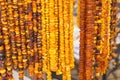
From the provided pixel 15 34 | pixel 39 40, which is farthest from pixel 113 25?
pixel 15 34

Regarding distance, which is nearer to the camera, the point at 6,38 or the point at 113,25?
the point at 6,38

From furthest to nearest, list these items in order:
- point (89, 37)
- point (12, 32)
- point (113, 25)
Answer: point (113, 25)
point (89, 37)
point (12, 32)

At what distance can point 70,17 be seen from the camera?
151 cm

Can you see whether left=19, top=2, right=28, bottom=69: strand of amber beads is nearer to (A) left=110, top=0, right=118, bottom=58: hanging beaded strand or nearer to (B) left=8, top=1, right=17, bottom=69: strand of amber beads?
(B) left=8, top=1, right=17, bottom=69: strand of amber beads

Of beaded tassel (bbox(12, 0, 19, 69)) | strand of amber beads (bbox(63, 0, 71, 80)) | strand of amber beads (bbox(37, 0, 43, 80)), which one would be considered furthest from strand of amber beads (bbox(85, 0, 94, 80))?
beaded tassel (bbox(12, 0, 19, 69))

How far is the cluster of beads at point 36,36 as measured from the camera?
56.9 inches

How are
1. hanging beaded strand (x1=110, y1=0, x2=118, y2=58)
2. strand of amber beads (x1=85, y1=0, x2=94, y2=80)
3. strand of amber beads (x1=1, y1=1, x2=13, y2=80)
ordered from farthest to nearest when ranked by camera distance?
hanging beaded strand (x1=110, y1=0, x2=118, y2=58)
strand of amber beads (x1=85, y1=0, x2=94, y2=80)
strand of amber beads (x1=1, y1=1, x2=13, y2=80)

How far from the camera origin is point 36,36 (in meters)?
1.52

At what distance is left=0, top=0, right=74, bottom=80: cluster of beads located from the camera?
56.9 inches

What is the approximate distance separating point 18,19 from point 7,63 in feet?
0.84

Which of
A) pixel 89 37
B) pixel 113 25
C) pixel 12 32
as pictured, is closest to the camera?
pixel 12 32

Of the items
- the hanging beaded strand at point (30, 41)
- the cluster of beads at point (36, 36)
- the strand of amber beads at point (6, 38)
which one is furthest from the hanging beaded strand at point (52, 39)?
the strand of amber beads at point (6, 38)

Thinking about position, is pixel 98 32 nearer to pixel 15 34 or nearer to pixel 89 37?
pixel 89 37

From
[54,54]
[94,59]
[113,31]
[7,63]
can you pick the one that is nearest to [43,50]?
[54,54]
